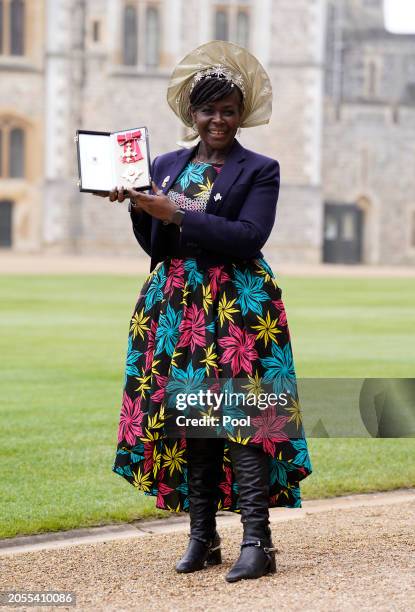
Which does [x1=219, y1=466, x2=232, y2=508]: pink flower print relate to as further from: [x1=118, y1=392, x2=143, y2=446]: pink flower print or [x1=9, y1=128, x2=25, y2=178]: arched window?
[x1=9, y1=128, x2=25, y2=178]: arched window

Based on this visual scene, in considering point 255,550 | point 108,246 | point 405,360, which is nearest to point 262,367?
point 255,550

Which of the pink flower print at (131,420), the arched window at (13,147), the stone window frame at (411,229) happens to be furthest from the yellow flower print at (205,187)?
the stone window frame at (411,229)

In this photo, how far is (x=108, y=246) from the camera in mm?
38250

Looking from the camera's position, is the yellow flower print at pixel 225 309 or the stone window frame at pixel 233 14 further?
the stone window frame at pixel 233 14

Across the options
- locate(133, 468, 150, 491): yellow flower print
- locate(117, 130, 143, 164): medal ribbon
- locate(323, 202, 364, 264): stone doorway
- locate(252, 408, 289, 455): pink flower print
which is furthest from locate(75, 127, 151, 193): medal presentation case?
locate(323, 202, 364, 264): stone doorway

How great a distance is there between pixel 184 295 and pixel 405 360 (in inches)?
297

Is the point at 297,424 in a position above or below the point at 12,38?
below

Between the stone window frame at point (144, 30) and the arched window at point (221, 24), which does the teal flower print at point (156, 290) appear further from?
the arched window at point (221, 24)

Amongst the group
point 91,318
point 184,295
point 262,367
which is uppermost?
point 184,295

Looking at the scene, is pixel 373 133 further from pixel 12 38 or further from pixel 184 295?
pixel 184 295

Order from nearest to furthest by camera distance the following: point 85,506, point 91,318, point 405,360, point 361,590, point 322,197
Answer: point 361,590, point 85,506, point 405,360, point 91,318, point 322,197

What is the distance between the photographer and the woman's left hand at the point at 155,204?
157 inches

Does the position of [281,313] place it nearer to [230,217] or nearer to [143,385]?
[230,217]

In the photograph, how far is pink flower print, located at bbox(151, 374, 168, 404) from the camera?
411cm
